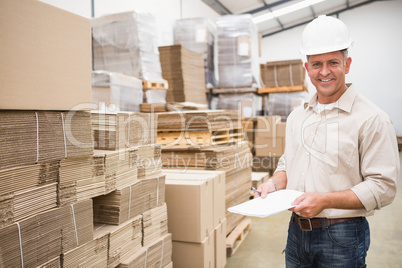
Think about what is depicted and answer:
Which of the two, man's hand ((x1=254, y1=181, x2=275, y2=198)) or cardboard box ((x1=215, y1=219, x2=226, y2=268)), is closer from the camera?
man's hand ((x1=254, y1=181, x2=275, y2=198))

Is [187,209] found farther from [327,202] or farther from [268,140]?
[268,140]

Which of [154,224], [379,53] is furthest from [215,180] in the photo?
[379,53]

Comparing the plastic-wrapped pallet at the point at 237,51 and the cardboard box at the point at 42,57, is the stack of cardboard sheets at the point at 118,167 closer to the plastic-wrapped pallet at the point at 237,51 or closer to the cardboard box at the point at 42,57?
the cardboard box at the point at 42,57

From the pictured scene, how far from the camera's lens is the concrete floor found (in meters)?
4.37

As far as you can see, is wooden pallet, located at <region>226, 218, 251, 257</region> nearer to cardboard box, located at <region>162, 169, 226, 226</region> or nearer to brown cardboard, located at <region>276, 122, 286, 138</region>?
cardboard box, located at <region>162, 169, 226, 226</region>

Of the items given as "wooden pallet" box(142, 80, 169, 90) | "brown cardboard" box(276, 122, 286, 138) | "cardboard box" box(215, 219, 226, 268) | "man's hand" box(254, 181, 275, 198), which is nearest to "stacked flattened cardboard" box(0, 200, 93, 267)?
"man's hand" box(254, 181, 275, 198)

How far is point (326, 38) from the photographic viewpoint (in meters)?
1.96

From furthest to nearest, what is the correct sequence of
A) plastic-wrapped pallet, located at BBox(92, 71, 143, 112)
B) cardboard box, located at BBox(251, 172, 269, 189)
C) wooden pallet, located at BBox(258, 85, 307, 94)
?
wooden pallet, located at BBox(258, 85, 307, 94) < cardboard box, located at BBox(251, 172, 269, 189) < plastic-wrapped pallet, located at BBox(92, 71, 143, 112)

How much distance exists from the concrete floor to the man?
243 centimetres

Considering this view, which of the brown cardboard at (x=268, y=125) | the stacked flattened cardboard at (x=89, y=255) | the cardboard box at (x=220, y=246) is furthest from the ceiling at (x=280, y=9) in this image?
the stacked flattened cardboard at (x=89, y=255)

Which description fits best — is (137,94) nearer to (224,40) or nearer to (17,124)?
(224,40)

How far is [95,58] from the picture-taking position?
5.98m

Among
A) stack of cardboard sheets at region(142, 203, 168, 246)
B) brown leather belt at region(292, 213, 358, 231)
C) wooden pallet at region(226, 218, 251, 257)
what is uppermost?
brown leather belt at region(292, 213, 358, 231)

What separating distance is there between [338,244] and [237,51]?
20.1ft
